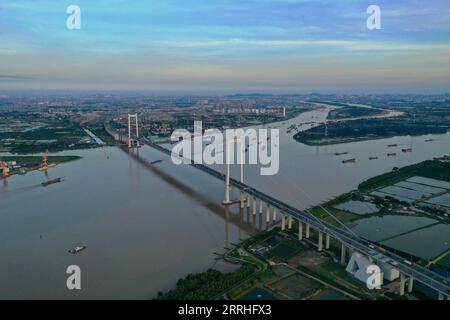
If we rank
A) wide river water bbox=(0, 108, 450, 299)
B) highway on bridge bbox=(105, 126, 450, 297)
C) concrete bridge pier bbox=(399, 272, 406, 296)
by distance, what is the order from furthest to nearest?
1. wide river water bbox=(0, 108, 450, 299)
2. concrete bridge pier bbox=(399, 272, 406, 296)
3. highway on bridge bbox=(105, 126, 450, 297)

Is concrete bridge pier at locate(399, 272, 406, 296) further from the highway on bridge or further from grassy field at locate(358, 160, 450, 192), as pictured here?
→ grassy field at locate(358, 160, 450, 192)

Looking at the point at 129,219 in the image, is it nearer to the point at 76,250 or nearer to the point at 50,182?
the point at 76,250

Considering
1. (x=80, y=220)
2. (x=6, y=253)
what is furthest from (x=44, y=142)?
(x=6, y=253)

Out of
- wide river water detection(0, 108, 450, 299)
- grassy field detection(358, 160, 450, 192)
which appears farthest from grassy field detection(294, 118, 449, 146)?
grassy field detection(358, 160, 450, 192)

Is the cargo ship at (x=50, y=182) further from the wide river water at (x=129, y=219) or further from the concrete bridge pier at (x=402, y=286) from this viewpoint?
the concrete bridge pier at (x=402, y=286)

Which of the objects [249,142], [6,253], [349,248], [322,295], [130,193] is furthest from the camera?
[249,142]

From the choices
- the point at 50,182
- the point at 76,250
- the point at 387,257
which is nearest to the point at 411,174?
the point at 387,257

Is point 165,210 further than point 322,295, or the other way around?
point 165,210

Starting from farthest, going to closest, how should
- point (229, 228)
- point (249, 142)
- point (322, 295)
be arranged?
point (249, 142)
point (229, 228)
point (322, 295)

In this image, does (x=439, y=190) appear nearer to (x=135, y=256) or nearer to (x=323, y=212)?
(x=323, y=212)
